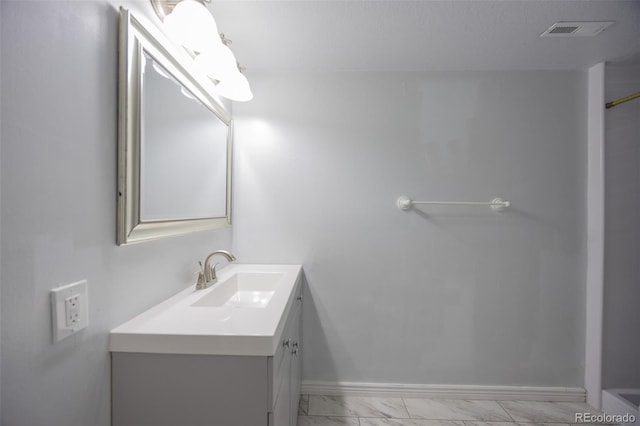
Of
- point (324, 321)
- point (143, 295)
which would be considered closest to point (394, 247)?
point (324, 321)

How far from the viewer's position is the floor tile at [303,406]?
5.36ft

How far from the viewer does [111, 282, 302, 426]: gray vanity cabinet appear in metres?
0.79

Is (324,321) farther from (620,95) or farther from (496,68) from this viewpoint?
(620,95)

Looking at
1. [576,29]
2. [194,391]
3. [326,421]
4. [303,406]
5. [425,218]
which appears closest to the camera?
[194,391]

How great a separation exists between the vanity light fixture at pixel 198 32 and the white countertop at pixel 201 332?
0.95m

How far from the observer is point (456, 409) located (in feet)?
5.53

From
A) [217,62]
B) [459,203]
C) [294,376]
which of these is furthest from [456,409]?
[217,62]

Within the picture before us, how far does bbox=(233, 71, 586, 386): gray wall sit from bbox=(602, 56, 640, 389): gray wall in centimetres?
13

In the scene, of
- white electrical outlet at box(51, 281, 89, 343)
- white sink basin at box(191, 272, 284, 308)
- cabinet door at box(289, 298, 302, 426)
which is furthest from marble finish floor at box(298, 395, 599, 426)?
white electrical outlet at box(51, 281, 89, 343)

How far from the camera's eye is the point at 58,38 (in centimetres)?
63

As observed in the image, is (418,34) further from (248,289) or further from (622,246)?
(622,246)


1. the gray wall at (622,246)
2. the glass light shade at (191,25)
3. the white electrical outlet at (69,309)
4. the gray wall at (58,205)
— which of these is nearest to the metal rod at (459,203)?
the gray wall at (622,246)

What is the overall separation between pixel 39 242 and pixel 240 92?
96 cm

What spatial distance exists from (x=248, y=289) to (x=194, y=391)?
0.81 metres
